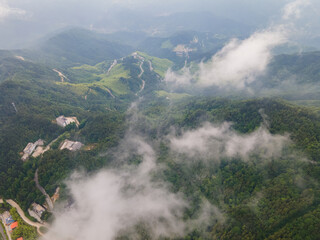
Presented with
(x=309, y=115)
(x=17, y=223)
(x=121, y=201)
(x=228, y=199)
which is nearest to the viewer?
(x=17, y=223)

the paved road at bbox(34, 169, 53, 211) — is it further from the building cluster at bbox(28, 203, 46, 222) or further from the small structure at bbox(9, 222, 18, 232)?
the small structure at bbox(9, 222, 18, 232)

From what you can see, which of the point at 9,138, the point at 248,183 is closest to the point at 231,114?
the point at 248,183

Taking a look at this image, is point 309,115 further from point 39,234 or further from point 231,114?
point 39,234

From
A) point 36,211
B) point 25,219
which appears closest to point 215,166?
point 36,211

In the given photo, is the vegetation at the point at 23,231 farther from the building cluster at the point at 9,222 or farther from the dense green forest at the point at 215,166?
the building cluster at the point at 9,222

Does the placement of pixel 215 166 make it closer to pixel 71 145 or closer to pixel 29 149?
pixel 71 145

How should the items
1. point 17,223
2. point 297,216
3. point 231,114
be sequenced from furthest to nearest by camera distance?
point 231,114 < point 17,223 < point 297,216
